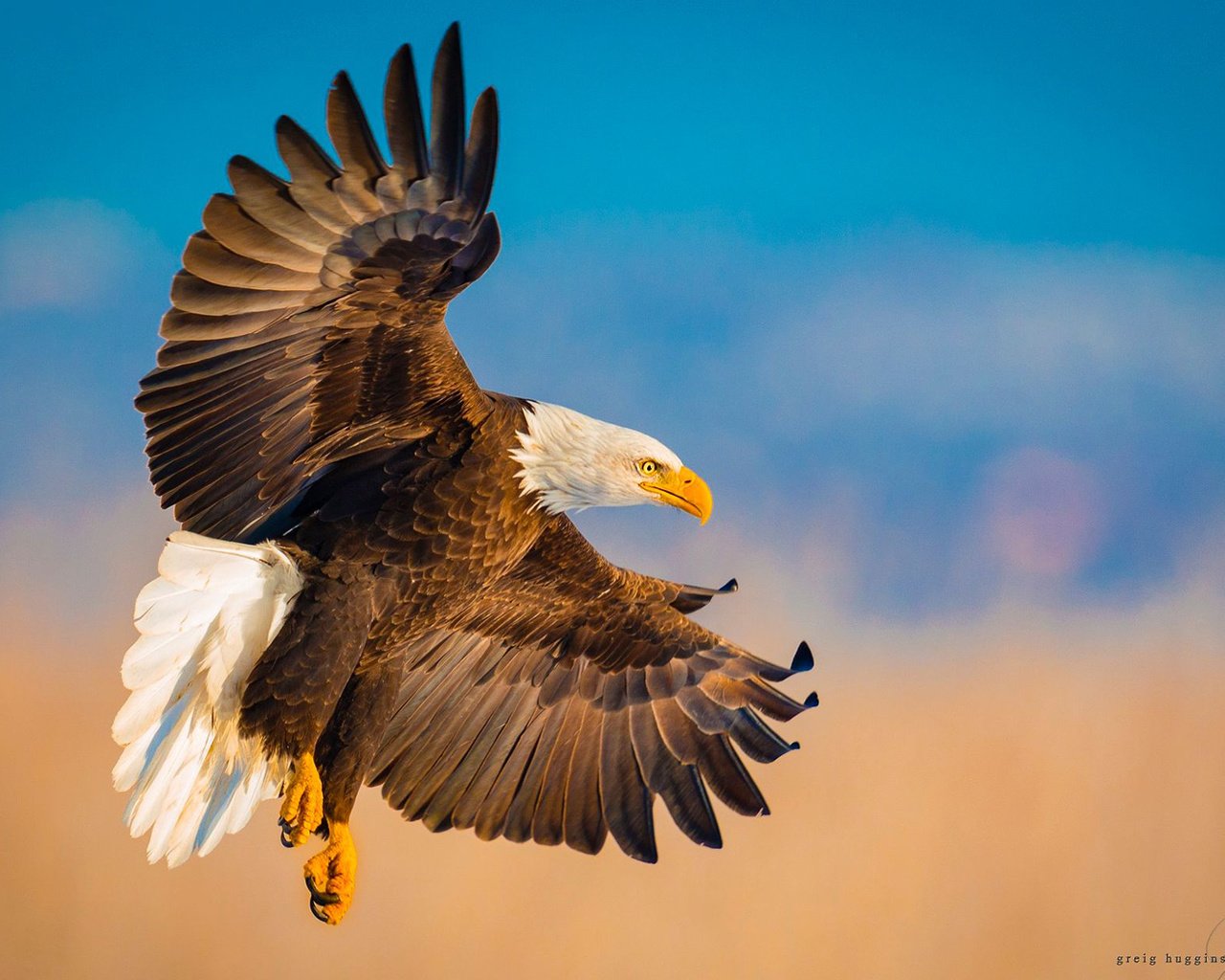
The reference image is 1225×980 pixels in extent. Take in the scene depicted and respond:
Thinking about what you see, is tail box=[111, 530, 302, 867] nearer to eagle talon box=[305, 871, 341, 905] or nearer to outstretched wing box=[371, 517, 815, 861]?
eagle talon box=[305, 871, 341, 905]

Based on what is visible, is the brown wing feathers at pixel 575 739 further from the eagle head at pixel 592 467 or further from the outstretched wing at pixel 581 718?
the eagle head at pixel 592 467

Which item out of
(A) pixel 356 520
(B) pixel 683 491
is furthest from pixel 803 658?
(A) pixel 356 520

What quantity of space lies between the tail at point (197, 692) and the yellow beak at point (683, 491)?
1.07m

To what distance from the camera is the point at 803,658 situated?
159 inches

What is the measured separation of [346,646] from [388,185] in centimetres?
122

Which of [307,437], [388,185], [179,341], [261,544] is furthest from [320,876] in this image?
[388,185]

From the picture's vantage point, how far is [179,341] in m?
3.10

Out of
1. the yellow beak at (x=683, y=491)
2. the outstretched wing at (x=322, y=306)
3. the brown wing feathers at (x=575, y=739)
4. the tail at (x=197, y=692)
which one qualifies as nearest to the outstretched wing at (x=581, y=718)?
the brown wing feathers at (x=575, y=739)

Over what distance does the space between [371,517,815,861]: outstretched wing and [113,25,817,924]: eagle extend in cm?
1

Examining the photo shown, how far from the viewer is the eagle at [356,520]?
3033 millimetres

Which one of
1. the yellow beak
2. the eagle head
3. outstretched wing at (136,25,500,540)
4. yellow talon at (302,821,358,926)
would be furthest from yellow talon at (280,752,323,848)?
the yellow beak

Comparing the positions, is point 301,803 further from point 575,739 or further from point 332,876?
point 575,739

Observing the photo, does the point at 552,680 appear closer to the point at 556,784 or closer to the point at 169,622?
the point at 556,784

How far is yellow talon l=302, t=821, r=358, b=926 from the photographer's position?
371 cm
